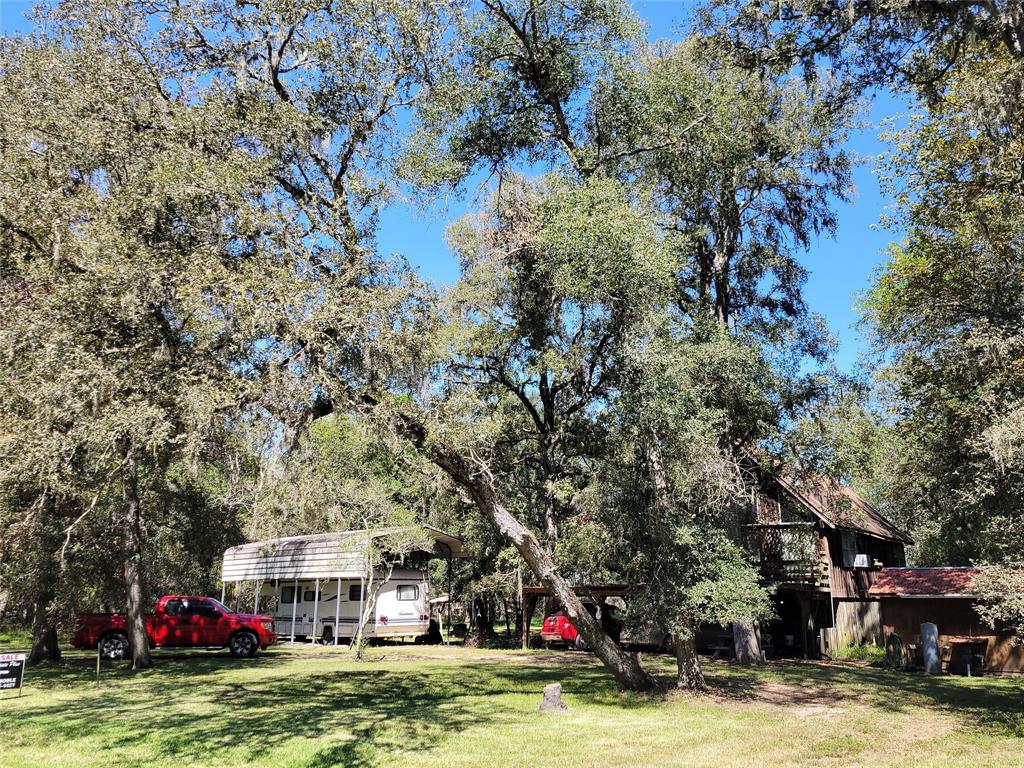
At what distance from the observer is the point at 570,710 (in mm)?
11539

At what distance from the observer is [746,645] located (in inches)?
821

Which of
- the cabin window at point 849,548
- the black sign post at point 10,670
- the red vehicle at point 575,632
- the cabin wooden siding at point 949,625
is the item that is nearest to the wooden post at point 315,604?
the red vehicle at point 575,632

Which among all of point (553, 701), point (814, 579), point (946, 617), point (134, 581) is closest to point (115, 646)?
point (134, 581)

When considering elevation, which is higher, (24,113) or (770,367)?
(24,113)

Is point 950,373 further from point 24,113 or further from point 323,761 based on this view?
point 24,113

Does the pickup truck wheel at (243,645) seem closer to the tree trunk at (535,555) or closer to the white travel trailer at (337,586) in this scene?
the white travel trailer at (337,586)

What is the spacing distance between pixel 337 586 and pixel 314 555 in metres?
1.51

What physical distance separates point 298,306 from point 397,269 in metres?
2.14

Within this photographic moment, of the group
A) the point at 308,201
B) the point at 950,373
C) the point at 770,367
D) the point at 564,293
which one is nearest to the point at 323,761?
the point at 308,201

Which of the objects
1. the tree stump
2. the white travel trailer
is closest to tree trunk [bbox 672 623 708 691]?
the tree stump

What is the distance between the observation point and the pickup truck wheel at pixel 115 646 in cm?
2050

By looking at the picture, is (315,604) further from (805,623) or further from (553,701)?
(553,701)

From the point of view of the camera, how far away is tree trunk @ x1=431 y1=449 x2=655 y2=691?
12211mm

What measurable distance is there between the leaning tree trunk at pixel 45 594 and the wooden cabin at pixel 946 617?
2177 centimetres
